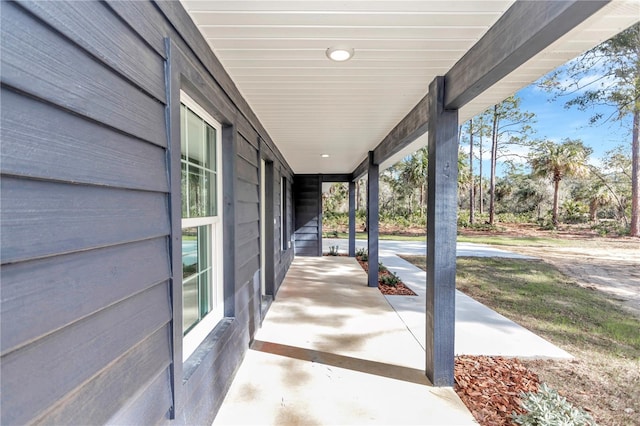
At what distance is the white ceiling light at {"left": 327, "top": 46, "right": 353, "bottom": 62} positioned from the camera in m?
1.82

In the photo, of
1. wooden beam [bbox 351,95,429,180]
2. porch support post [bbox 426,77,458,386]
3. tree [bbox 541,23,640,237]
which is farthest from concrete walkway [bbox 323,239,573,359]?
tree [bbox 541,23,640,237]

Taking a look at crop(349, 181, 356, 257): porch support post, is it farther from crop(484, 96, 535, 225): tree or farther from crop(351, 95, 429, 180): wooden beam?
crop(484, 96, 535, 225): tree

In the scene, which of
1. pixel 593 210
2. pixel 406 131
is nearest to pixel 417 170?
pixel 593 210

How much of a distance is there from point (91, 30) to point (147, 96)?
322mm

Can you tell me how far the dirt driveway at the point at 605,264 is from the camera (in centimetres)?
536

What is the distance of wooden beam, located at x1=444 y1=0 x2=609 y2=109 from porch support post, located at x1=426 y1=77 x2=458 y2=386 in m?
0.22

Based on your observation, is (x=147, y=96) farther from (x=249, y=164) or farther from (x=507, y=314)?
(x=507, y=314)

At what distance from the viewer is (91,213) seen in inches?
34.2

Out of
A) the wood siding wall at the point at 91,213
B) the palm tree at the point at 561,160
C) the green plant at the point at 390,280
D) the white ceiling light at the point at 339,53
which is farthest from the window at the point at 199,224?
the palm tree at the point at 561,160

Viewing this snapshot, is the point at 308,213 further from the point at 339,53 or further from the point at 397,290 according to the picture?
the point at 339,53

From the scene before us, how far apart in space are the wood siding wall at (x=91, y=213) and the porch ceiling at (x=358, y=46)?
363 mm

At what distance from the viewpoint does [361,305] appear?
4.21 meters

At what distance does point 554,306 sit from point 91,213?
5.57 metres

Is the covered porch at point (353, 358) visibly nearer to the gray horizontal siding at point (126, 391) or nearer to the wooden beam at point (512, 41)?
the gray horizontal siding at point (126, 391)
